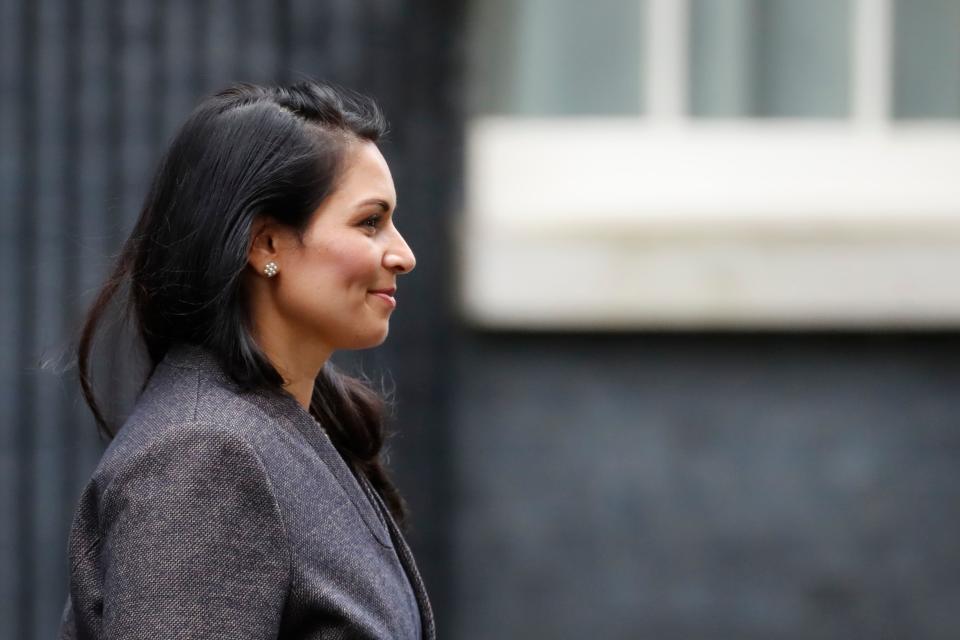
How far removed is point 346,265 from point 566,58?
424 centimetres

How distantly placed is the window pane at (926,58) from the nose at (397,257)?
451 centimetres

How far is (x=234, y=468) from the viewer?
211 cm

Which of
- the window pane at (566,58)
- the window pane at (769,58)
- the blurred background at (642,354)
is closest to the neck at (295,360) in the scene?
the blurred background at (642,354)

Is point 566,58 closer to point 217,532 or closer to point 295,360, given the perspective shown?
point 295,360

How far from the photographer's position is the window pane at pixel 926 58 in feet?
21.2

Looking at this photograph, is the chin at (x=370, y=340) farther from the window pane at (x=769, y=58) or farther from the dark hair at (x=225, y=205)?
the window pane at (x=769, y=58)

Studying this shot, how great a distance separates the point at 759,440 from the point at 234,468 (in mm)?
4323

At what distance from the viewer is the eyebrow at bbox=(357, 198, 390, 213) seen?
2377mm

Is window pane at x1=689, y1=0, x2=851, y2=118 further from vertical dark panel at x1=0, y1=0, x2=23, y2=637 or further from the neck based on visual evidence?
the neck

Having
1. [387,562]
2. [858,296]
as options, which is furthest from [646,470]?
[387,562]

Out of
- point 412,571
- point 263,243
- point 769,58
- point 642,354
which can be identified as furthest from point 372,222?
point 769,58

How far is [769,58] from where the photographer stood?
21.2ft

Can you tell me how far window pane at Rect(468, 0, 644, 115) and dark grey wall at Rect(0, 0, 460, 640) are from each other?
14.5 inches

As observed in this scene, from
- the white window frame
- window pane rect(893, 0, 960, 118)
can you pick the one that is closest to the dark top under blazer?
the white window frame
